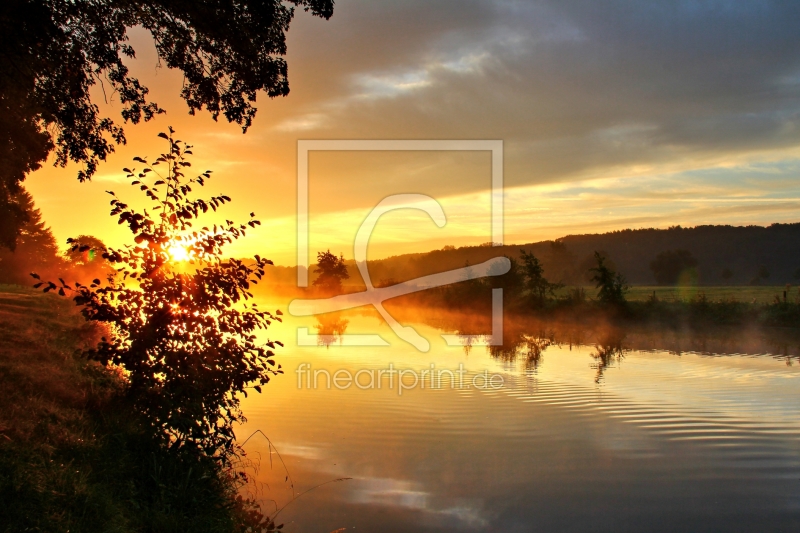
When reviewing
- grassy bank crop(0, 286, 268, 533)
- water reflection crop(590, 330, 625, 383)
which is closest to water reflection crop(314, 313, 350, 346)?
water reflection crop(590, 330, 625, 383)

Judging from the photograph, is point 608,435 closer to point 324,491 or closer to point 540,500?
point 540,500

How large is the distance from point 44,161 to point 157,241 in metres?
18.0

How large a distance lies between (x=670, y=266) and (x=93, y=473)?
11649 cm

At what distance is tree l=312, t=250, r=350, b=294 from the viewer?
267 feet

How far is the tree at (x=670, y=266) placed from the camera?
111 meters

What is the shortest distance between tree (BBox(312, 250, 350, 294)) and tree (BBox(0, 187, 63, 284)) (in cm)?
3376

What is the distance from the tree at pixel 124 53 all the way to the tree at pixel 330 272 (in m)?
69.9

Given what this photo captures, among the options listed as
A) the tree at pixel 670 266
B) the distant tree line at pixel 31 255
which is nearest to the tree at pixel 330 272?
the distant tree line at pixel 31 255

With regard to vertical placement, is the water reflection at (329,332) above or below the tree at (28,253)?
below

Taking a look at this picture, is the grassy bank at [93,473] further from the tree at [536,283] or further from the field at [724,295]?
the tree at [536,283]

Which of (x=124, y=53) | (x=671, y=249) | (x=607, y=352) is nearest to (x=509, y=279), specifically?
(x=607, y=352)

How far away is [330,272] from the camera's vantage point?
82.0m

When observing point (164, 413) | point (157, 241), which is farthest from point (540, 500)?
point (157, 241)

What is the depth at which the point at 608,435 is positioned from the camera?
11.8 meters
